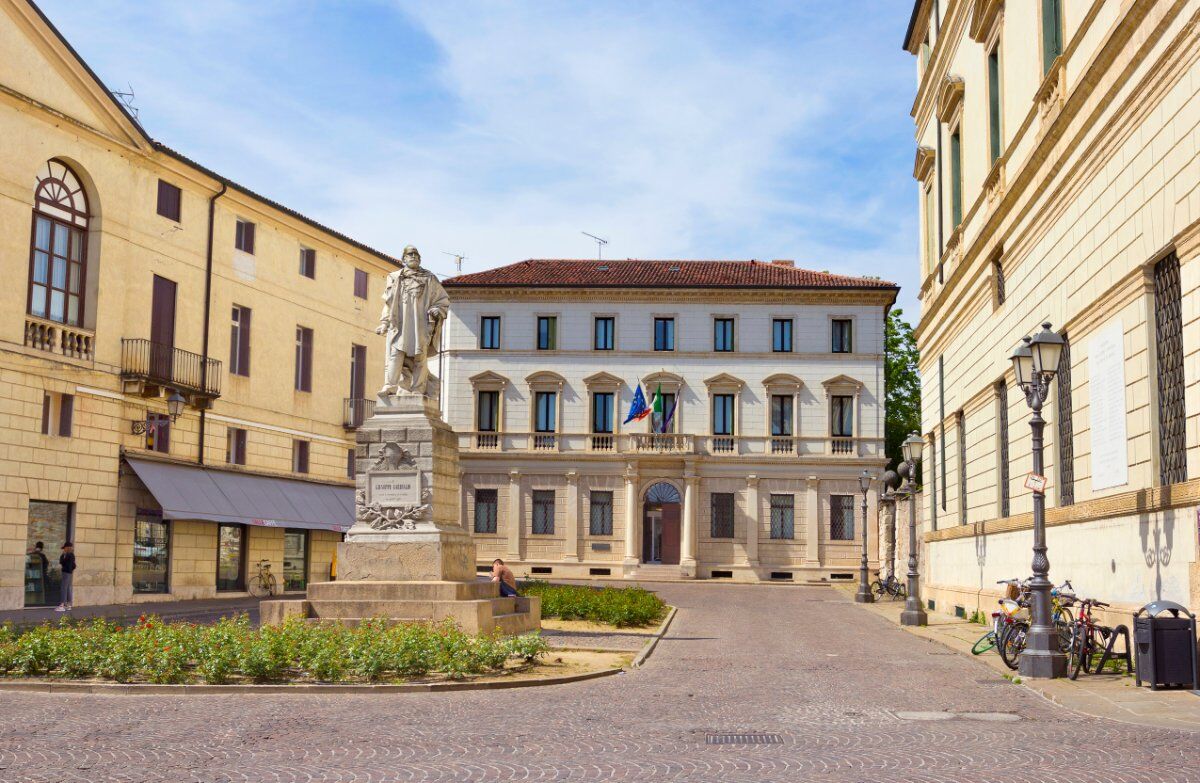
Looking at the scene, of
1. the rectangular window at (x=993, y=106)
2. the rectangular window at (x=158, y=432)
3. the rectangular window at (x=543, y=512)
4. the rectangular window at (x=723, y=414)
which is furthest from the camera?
the rectangular window at (x=723, y=414)

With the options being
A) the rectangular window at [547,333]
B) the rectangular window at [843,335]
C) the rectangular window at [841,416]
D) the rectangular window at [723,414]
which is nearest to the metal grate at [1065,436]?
the rectangular window at [841,416]

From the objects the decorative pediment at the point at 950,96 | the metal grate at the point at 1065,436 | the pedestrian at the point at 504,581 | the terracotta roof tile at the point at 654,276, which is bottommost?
the pedestrian at the point at 504,581

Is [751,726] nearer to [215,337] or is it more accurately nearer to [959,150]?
[959,150]

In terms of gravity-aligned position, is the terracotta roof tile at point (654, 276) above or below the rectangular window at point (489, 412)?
above

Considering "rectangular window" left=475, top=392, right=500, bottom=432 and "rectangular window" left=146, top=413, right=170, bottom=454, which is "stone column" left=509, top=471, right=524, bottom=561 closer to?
"rectangular window" left=475, top=392, right=500, bottom=432

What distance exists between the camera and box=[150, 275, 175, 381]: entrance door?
33312mm

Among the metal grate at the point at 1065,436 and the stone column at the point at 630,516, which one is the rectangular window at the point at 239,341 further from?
the metal grate at the point at 1065,436

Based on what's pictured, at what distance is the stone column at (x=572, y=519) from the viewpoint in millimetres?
55281

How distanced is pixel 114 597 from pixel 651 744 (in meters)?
24.9

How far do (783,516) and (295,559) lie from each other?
23.1 m

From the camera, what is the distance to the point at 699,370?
56.9 metres

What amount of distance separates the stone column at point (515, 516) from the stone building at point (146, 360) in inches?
536

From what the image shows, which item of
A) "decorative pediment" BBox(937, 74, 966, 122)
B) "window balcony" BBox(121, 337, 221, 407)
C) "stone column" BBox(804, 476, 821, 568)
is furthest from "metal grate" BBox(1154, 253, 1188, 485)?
"stone column" BBox(804, 476, 821, 568)

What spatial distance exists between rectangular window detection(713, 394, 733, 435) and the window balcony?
2597 cm
